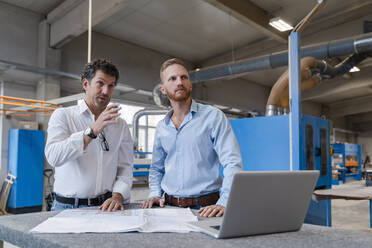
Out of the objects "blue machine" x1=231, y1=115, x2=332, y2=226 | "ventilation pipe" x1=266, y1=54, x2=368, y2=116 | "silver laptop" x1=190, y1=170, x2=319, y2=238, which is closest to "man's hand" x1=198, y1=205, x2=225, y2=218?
"silver laptop" x1=190, y1=170, x2=319, y2=238

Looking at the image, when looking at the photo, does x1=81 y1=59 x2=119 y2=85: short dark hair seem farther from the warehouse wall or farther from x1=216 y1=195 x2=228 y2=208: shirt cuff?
the warehouse wall

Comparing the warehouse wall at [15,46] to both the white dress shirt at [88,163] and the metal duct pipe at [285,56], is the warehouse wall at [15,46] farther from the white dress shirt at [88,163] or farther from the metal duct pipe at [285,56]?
the white dress shirt at [88,163]

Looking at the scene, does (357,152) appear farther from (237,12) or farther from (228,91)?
(237,12)

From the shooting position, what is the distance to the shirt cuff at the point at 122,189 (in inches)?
62.0

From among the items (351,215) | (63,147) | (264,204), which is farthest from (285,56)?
(264,204)

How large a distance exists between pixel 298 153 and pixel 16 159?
5435 mm

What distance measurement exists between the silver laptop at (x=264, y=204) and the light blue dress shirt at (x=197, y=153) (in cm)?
58

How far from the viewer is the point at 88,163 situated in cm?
158

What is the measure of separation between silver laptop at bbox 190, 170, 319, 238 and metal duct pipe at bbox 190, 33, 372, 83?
19.7 ft

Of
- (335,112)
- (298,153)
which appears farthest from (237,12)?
Result: (335,112)

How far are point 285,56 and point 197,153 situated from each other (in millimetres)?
5894

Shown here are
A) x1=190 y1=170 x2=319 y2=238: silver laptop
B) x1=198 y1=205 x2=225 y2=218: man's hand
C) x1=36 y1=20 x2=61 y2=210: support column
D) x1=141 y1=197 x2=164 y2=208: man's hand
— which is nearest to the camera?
x1=190 y1=170 x2=319 y2=238: silver laptop

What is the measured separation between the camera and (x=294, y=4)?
7023 millimetres

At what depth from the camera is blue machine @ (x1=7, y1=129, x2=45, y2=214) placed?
240 inches
